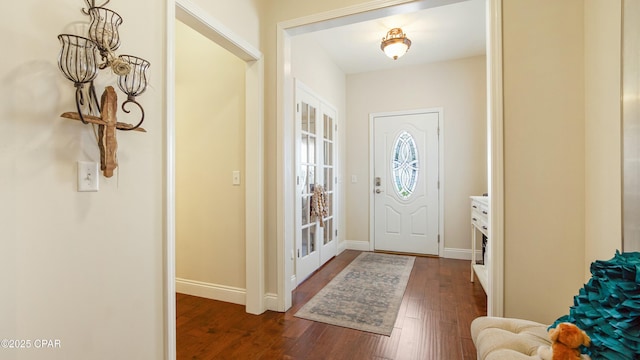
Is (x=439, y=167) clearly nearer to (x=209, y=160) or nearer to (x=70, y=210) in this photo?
(x=209, y=160)

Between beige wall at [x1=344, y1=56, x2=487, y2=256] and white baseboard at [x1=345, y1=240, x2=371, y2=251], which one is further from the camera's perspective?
white baseboard at [x1=345, y1=240, x2=371, y2=251]

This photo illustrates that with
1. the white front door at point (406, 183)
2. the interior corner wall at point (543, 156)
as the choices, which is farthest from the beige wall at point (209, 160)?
the white front door at point (406, 183)

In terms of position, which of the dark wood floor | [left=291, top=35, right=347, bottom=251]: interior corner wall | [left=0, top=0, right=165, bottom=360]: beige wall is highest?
[left=291, top=35, right=347, bottom=251]: interior corner wall

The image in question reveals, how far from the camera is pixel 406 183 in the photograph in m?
4.29

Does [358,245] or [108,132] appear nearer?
[108,132]

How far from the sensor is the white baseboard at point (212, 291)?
2.55 metres

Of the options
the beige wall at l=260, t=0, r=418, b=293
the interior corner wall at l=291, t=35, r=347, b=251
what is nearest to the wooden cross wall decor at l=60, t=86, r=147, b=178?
the beige wall at l=260, t=0, r=418, b=293

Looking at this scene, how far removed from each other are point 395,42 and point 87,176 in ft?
9.76

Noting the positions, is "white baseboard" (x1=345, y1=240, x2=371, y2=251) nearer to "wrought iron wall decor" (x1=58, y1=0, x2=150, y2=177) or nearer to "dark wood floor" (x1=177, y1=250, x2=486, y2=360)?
"dark wood floor" (x1=177, y1=250, x2=486, y2=360)

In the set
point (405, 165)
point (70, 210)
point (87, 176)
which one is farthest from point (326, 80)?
point (70, 210)

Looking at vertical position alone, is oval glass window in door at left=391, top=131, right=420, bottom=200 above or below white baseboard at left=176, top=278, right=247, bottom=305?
above

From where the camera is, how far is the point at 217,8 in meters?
1.96

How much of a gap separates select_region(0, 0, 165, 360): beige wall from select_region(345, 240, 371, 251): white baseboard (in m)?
3.32

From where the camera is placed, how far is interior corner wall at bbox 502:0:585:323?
1706 mm
